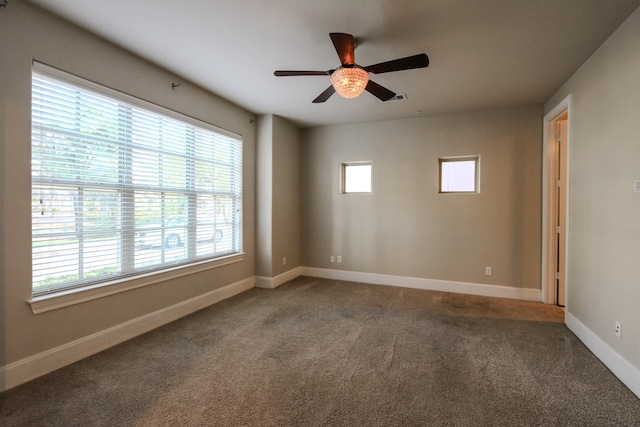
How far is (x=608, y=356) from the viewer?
7.52ft

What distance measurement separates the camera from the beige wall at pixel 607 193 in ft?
6.77

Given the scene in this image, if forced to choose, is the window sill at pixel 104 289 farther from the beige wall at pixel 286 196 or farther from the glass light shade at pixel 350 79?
the glass light shade at pixel 350 79

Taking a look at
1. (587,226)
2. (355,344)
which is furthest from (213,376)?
(587,226)

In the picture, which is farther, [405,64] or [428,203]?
[428,203]

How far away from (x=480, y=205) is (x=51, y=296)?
4882 millimetres

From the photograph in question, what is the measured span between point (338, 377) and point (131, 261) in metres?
2.23

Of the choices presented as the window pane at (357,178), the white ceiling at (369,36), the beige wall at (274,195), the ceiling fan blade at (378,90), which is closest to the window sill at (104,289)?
the beige wall at (274,195)

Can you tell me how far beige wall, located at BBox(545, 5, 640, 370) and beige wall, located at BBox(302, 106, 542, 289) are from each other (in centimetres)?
97

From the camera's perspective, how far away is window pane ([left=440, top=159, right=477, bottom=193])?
4332mm

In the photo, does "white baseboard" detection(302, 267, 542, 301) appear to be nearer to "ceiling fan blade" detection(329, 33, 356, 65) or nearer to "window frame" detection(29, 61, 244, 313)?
"window frame" detection(29, 61, 244, 313)

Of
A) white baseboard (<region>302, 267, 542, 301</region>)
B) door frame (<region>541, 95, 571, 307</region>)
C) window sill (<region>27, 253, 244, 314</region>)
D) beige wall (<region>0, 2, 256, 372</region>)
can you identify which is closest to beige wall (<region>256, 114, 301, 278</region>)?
white baseboard (<region>302, 267, 542, 301</region>)

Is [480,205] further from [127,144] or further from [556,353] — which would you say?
[127,144]

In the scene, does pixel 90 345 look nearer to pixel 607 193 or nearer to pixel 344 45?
pixel 344 45

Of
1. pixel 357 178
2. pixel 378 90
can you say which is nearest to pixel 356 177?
pixel 357 178
